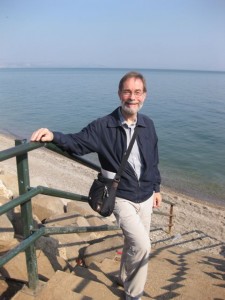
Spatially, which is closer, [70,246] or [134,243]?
[134,243]

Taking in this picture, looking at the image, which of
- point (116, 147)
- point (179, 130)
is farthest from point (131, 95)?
point (179, 130)

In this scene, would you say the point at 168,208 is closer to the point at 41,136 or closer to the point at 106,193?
the point at 106,193

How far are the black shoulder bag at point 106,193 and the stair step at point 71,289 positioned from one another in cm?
60

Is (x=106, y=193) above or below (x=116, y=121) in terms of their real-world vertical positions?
below

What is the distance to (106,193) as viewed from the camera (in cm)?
281

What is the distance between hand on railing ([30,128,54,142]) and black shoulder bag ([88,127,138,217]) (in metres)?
0.64

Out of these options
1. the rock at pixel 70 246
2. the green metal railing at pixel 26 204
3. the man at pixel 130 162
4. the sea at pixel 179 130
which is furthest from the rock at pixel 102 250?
the sea at pixel 179 130

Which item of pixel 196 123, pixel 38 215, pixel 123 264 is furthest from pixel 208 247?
pixel 196 123

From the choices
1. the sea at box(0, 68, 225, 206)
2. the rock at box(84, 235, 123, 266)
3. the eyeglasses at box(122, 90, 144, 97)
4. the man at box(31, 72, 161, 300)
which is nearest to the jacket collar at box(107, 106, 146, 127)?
the man at box(31, 72, 161, 300)

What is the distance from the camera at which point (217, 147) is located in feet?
80.0

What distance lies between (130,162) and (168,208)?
924 cm

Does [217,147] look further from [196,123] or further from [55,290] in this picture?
[55,290]

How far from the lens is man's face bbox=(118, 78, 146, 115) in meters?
2.97

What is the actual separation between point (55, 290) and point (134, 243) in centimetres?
75
